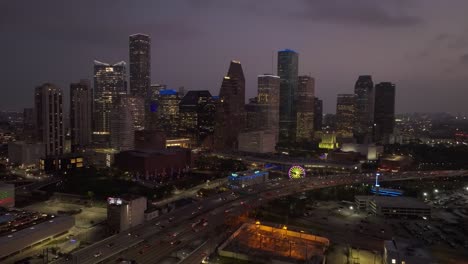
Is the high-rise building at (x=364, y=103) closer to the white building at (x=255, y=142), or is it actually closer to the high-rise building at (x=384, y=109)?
the high-rise building at (x=384, y=109)

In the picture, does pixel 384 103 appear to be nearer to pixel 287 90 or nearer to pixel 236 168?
pixel 287 90

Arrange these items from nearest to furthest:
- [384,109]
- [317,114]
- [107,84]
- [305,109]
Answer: [305,109] < [384,109] < [107,84] < [317,114]

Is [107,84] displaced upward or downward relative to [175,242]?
upward

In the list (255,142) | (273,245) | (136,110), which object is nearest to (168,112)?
(136,110)

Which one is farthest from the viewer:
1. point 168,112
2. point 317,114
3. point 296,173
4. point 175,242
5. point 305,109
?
point 317,114

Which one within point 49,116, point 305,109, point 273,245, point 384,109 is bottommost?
point 273,245

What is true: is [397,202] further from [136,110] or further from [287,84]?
[287,84]

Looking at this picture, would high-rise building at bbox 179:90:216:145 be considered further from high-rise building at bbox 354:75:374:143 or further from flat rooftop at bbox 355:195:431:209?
high-rise building at bbox 354:75:374:143
